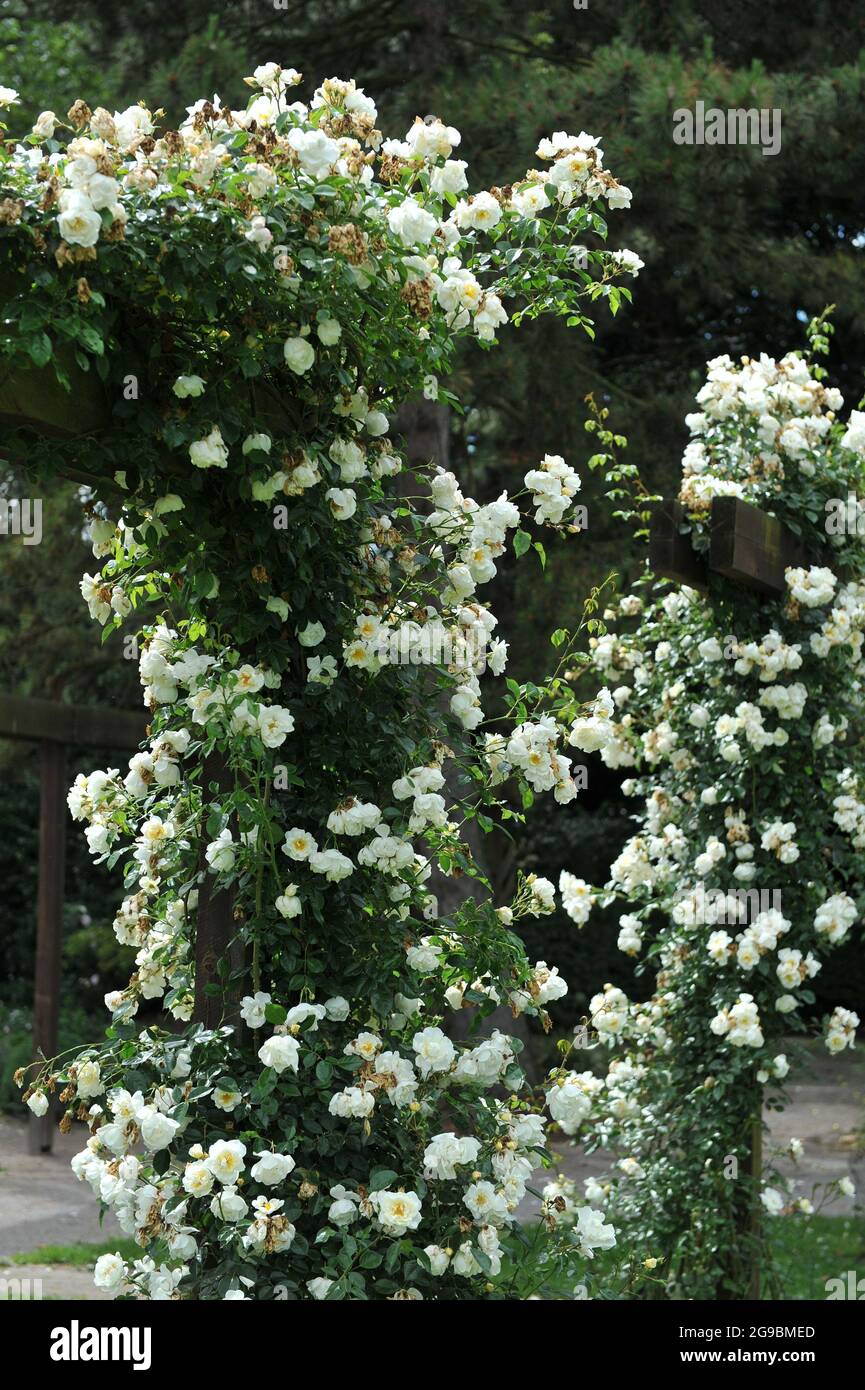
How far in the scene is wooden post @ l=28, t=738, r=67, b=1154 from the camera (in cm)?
747

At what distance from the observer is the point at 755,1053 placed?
3.84m

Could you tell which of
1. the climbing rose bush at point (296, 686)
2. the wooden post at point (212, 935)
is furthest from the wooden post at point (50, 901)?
the wooden post at point (212, 935)

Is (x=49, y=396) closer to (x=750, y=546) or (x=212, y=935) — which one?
(x=212, y=935)

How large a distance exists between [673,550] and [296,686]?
1634mm

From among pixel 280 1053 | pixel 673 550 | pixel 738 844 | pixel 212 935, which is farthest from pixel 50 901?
pixel 280 1053

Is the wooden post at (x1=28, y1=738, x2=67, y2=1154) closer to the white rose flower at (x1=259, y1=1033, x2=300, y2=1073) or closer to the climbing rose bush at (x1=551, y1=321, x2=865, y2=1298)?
the climbing rose bush at (x1=551, y1=321, x2=865, y2=1298)

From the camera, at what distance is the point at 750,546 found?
12.6ft

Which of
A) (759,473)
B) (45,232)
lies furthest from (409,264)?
(759,473)

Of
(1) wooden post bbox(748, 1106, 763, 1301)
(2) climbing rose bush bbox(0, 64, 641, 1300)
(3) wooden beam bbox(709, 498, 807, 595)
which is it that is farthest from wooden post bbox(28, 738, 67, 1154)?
(2) climbing rose bush bbox(0, 64, 641, 1300)

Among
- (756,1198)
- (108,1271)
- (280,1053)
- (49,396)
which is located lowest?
(756,1198)

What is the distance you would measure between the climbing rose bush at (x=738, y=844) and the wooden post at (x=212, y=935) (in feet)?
4.80

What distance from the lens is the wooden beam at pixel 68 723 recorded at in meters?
7.34

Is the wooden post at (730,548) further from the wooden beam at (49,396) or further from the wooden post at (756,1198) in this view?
the wooden beam at (49,396)

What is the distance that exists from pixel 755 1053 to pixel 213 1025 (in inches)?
71.4
